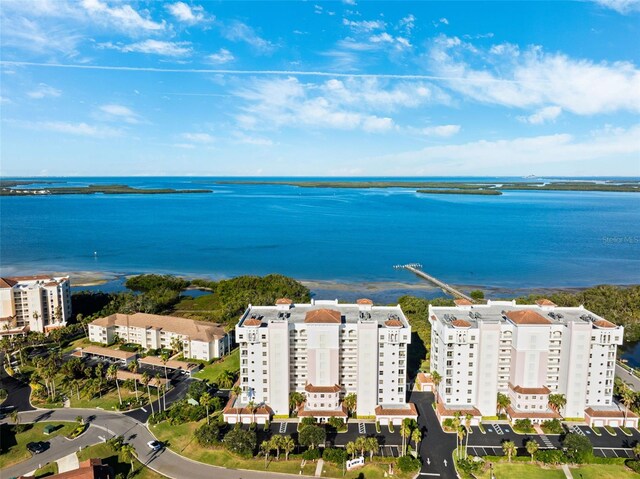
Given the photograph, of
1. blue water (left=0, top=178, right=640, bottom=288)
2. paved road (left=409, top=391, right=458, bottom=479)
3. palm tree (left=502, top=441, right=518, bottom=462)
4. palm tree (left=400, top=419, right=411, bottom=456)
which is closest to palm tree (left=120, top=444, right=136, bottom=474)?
palm tree (left=400, top=419, right=411, bottom=456)

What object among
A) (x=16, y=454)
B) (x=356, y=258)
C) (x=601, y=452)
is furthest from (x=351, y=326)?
(x=356, y=258)

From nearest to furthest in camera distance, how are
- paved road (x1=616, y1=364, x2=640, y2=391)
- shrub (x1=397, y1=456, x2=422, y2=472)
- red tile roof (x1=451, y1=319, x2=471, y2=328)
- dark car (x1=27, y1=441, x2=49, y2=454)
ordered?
shrub (x1=397, y1=456, x2=422, y2=472), dark car (x1=27, y1=441, x2=49, y2=454), red tile roof (x1=451, y1=319, x2=471, y2=328), paved road (x1=616, y1=364, x2=640, y2=391)

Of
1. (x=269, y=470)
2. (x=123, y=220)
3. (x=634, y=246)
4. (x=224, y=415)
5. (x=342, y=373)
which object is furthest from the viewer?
(x=123, y=220)

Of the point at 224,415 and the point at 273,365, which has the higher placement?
the point at 273,365

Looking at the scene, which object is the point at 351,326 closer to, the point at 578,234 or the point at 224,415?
the point at 224,415

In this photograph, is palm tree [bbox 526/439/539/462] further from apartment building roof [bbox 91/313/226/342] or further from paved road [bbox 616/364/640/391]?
apartment building roof [bbox 91/313/226/342]

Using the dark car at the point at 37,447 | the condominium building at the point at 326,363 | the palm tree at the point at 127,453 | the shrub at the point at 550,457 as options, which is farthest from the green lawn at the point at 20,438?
the shrub at the point at 550,457

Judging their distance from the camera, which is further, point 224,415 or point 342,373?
point 342,373
